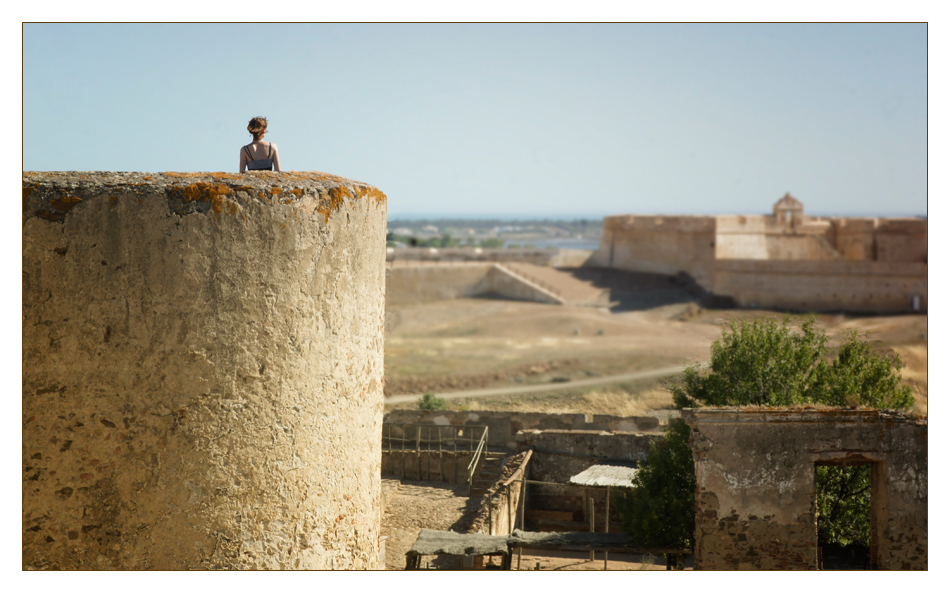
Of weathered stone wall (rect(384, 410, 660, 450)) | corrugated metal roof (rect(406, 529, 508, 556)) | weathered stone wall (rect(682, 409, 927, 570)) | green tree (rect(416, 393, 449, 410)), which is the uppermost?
weathered stone wall (rect(682, 409, 927, 570))

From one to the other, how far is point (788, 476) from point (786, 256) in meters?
37.2

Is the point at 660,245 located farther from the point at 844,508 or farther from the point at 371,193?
the point at 371,193

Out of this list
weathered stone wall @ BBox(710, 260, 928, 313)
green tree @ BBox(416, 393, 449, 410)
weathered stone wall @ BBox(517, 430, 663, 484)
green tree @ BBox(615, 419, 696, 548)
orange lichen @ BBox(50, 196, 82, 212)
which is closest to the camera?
orange lichen @ BBox(50, 196, 82, 212)

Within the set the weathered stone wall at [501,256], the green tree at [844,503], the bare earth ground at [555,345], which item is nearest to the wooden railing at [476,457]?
the bare earth ground at [555,345]

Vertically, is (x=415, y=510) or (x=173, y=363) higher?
(x=173, y=363)

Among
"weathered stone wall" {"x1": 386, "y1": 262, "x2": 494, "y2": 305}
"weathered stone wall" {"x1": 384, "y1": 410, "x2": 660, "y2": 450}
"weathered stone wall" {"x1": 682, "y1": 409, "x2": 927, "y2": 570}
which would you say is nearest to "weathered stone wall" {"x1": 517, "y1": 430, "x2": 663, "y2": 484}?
"weathered stone wall" {"x1": 384, "y1": 410, "x2": 660, "y2": 450}

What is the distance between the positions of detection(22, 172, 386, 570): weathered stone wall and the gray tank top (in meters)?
0.44

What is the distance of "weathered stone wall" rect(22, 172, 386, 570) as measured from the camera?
3.99 metres

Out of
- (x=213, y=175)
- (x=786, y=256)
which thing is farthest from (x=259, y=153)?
(x=786, y=256)

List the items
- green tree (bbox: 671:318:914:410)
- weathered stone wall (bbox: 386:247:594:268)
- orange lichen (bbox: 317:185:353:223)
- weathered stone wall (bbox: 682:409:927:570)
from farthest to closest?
1. weathered stone wall (bbox: 386:247:594:268)
2. green tree (bbox: 671:318:914:410)
3. weathered stone wall (bbox: 682:409:927:570)
4. orange lichen (bbox: 317:185:353:223)

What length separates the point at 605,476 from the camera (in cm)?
1409

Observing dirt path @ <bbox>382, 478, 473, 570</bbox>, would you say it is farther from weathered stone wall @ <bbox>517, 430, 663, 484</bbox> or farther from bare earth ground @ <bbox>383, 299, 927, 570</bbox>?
weathered stone wall @ <bbox>517, 430, 663, 484</bbox>

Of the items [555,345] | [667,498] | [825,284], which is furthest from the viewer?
[825,284]

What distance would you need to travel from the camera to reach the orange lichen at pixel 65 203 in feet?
13.0
